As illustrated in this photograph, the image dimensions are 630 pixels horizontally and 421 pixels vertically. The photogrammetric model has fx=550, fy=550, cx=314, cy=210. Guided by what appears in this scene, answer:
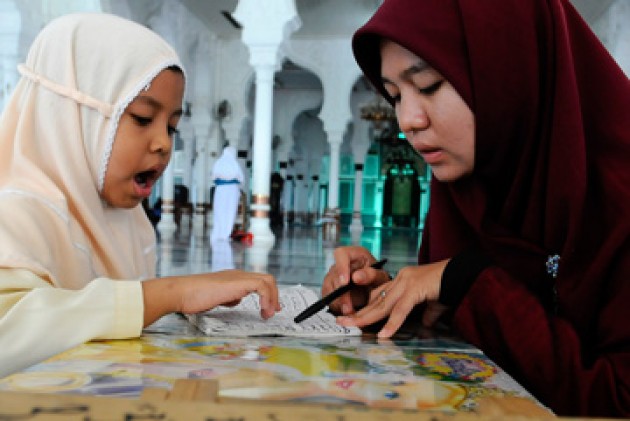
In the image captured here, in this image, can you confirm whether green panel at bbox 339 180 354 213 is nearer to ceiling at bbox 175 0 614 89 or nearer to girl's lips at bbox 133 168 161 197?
ceiling at bbox 175 0 614 89

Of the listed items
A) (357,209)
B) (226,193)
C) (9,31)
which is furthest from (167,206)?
(357,209)

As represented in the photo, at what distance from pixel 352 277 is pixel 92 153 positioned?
1.14ft

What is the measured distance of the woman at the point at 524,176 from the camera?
497 mm

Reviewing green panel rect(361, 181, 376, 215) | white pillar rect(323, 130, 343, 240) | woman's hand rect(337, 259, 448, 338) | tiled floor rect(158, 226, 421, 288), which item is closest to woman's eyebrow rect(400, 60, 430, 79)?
woman's hand rect(337, 259, 448, 338)

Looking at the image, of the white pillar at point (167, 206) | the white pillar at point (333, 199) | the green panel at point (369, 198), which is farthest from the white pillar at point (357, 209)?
the green panel at point (369, 198)

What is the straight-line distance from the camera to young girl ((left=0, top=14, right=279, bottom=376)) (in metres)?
0.55

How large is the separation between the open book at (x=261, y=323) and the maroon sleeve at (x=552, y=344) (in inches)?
5.0

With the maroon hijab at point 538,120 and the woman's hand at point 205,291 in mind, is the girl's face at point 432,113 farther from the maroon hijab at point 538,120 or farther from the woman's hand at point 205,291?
the woman's hand at point 205,291

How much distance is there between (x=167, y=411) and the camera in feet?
0.51

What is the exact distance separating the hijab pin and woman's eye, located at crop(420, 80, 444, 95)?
0.21 meters

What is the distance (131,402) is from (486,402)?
4.4 inches

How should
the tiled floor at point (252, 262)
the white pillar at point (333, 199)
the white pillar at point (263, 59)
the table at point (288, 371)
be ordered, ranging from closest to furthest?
the table at point (288, 371) < the tiled floor at point (252, 262) < the white pillar at point (263, 59) < the white pillar at point (333, 199)

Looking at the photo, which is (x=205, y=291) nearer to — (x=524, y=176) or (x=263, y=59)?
(x=524, y=176)

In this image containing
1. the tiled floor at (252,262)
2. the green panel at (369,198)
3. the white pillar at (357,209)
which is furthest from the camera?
the green panel at (369,198)
